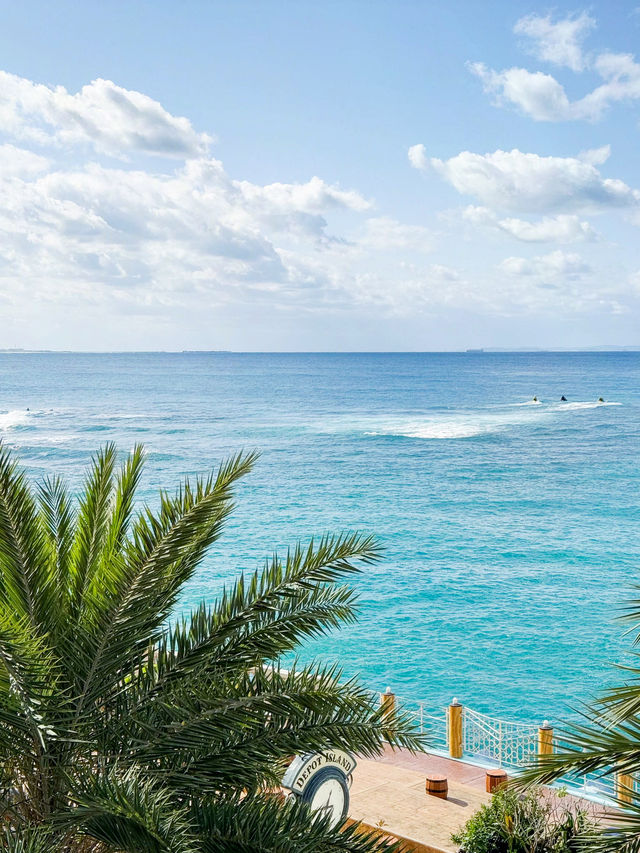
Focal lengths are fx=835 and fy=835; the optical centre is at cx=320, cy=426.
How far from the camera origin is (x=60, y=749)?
577cm

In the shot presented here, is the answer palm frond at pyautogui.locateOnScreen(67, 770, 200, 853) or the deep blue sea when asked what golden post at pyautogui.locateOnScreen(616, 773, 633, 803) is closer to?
the deep blue sea

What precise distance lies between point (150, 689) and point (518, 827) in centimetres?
551

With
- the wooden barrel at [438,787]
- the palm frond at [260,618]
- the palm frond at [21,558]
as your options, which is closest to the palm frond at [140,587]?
the palm frond at [260,618]

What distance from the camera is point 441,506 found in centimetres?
4609

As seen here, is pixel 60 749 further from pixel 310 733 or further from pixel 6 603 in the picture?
pixel 310 733

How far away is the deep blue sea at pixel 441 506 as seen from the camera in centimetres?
2577

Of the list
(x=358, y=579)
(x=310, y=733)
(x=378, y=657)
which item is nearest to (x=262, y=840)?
(x=310, y=733)

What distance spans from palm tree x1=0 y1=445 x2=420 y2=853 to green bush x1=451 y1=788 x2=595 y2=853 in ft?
11.0

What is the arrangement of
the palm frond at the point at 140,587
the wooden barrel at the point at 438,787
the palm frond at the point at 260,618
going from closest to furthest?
the palm frond at the point at 140,587, the palm frond at the point at 260,618, the wooden barrel at the point at 438,787

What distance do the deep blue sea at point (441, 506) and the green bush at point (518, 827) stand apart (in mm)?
3941

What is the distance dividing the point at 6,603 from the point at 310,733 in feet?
8.47

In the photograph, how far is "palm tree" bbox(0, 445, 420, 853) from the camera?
547 cm

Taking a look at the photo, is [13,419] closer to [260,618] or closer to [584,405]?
[584,405]

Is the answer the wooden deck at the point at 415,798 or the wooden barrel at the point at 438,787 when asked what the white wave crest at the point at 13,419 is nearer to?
the wooden deck at the point at 415,798
